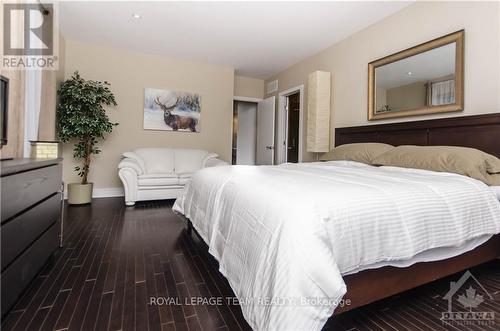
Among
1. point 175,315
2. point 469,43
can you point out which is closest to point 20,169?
point 175,315

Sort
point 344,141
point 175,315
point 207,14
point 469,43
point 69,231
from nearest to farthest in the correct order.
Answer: point 175,315 → point 469,43 → point 69,231 → point 207,14 → point 344,141

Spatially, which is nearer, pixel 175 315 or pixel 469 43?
pixel 175 315

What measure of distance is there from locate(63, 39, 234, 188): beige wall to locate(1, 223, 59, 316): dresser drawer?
287 centimetres

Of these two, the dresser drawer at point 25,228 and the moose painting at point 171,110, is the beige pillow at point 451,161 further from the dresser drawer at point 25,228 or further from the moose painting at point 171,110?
the moose painting at point 171,110

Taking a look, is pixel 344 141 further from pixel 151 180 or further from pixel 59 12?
pixel 59 12

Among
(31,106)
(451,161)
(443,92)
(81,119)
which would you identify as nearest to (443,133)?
(443,92)

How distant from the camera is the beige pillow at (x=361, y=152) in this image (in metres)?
2.66

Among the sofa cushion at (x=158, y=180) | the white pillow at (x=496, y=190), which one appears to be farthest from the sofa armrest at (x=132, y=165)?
the white pillow at (x=496, y=190)

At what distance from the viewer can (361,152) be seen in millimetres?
2783

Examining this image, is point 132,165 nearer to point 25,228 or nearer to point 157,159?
point 157,159

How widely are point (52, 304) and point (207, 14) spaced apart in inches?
127

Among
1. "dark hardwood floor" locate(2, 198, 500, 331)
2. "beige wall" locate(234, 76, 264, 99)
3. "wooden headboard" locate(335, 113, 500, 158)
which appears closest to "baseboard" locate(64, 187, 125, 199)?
"dark hardwood floor" locate(2, 198, 500, 331)

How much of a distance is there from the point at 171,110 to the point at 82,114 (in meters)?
1.51

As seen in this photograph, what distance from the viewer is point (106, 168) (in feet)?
14.6
